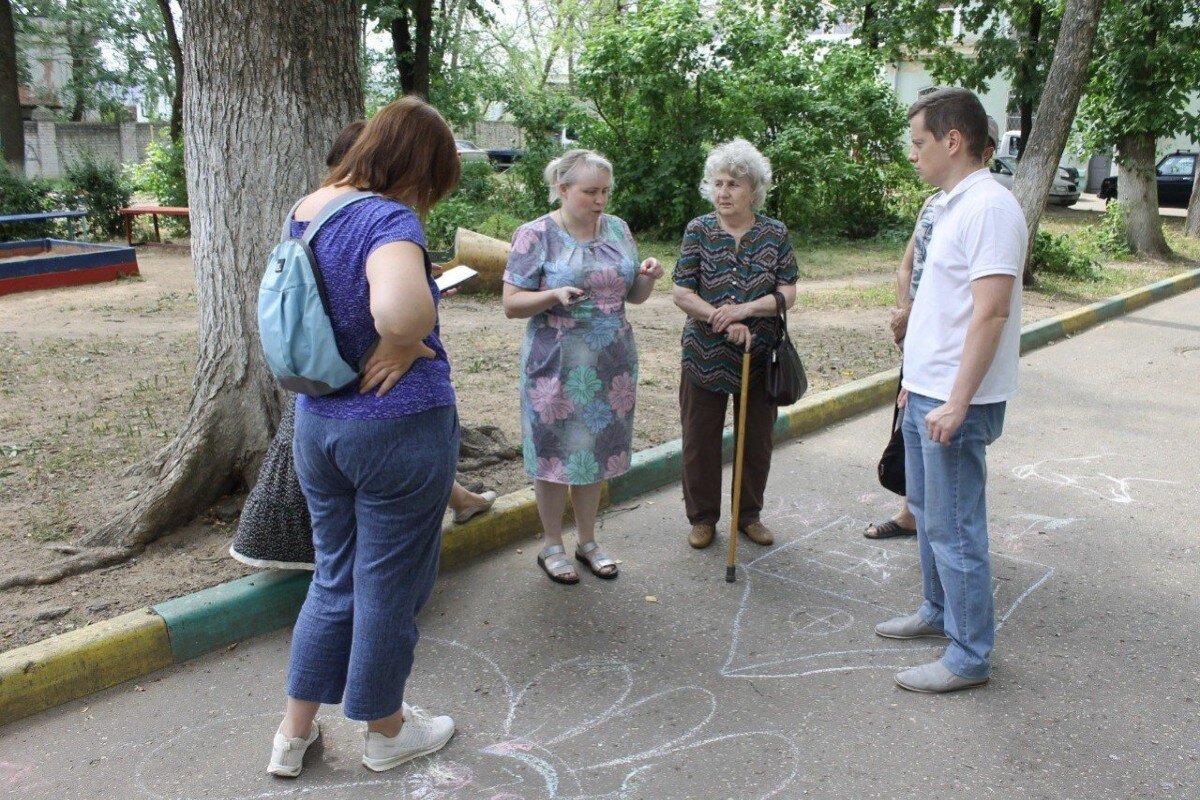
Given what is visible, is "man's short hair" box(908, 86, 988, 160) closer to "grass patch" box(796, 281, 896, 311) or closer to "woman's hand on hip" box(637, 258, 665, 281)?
"woman's hand on hip" box(637, 258, 665, 281)

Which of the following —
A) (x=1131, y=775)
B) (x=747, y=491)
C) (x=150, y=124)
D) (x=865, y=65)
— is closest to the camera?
(x=1131, y=775)

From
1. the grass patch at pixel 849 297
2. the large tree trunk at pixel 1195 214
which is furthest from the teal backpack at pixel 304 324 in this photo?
the large tree trunk at pixel 1195 214

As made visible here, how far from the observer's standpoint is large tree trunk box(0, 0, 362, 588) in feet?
13.3

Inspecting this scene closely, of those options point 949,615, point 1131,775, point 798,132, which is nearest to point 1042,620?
point 949,615

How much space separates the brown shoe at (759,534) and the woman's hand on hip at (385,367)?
7.96ft

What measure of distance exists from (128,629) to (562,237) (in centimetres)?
210

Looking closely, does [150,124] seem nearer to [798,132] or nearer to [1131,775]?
[798,132]

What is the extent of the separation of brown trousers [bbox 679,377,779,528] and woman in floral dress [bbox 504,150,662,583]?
0.38m

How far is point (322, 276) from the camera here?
99.6 inches

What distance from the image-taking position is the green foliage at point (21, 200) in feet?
45.0

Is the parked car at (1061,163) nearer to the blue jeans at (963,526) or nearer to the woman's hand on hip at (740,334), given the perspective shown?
the woman's hand on hip at (740,334)

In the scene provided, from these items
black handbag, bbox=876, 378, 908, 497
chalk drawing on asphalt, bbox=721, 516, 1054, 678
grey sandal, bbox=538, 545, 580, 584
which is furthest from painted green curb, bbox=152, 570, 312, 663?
black handbag, bbox=876, 378, 908, 497

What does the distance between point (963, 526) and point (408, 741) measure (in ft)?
6.04

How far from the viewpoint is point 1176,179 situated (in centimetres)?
2512
